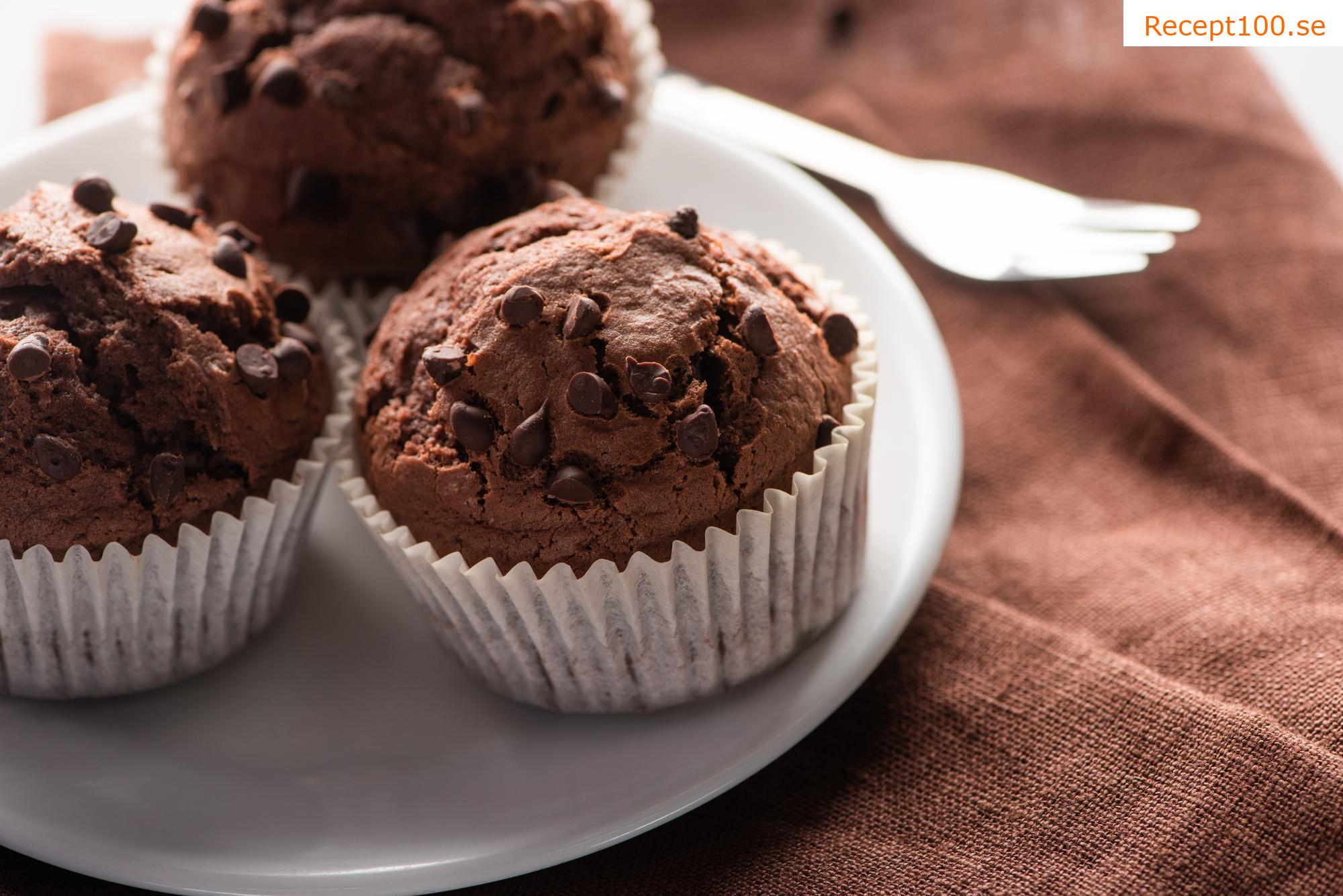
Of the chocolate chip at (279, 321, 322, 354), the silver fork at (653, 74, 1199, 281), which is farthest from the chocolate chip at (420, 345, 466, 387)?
the silver fork at (653, 74, 1199, 281)

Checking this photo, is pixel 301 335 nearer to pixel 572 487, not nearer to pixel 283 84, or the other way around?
pixel 283 84

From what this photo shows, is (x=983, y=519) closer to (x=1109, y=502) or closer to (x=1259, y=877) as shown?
(x=1109, y=502)

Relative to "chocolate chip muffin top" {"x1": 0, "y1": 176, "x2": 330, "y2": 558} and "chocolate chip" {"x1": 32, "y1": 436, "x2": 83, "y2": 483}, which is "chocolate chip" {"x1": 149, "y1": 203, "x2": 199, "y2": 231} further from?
"chocolate chip" {"x1": 32, "y1": 436, "x2": 83, "y2": 483}

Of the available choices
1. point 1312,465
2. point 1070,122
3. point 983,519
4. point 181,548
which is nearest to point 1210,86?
point 1070,122

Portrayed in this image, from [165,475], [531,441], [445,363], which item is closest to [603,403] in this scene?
[531,441]

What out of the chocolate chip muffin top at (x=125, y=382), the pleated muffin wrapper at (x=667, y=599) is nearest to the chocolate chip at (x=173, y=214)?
the chocolate chip muffin top at (x=125, y=382)

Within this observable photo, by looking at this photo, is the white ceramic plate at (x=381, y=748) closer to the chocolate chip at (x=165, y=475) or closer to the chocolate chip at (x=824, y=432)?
the chocolate chip at (x=824, y=432)
